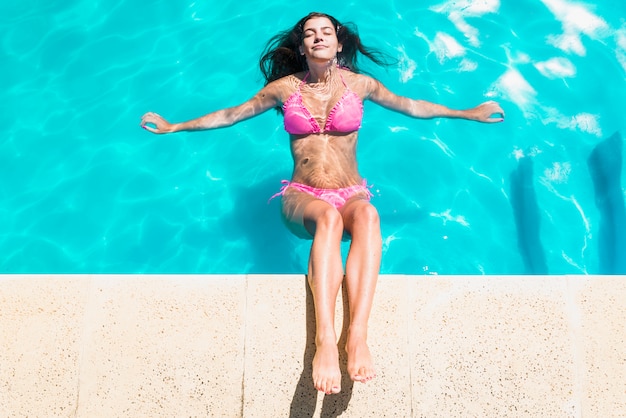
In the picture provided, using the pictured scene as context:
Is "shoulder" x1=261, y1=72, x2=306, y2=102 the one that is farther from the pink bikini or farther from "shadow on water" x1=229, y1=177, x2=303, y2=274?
"shadow on water" x1=229, y1=177, x2=303, y2=274

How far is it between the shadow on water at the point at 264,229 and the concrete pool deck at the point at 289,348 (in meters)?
1.76

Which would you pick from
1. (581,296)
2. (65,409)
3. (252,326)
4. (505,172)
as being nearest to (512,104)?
(505,172)

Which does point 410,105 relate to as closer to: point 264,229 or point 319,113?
point 319,113

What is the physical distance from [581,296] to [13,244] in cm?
492

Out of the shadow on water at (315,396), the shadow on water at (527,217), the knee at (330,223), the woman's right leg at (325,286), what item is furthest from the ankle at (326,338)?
the shadow on water at (527,217)

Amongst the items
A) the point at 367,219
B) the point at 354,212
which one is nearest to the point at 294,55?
the point at 354,212

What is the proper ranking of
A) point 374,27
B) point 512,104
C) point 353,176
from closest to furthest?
point 353,176 < point 512,104 < point 374,27

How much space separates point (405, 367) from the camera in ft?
12.8

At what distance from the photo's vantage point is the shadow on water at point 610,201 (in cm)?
580

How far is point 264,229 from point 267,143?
0.90 metres

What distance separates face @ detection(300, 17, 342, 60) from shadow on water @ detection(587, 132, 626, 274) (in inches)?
117

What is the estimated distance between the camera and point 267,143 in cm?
632

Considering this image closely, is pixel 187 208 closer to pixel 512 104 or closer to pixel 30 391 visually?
pixel 30 391

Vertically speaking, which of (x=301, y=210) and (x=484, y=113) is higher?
(x=484, y=113)
